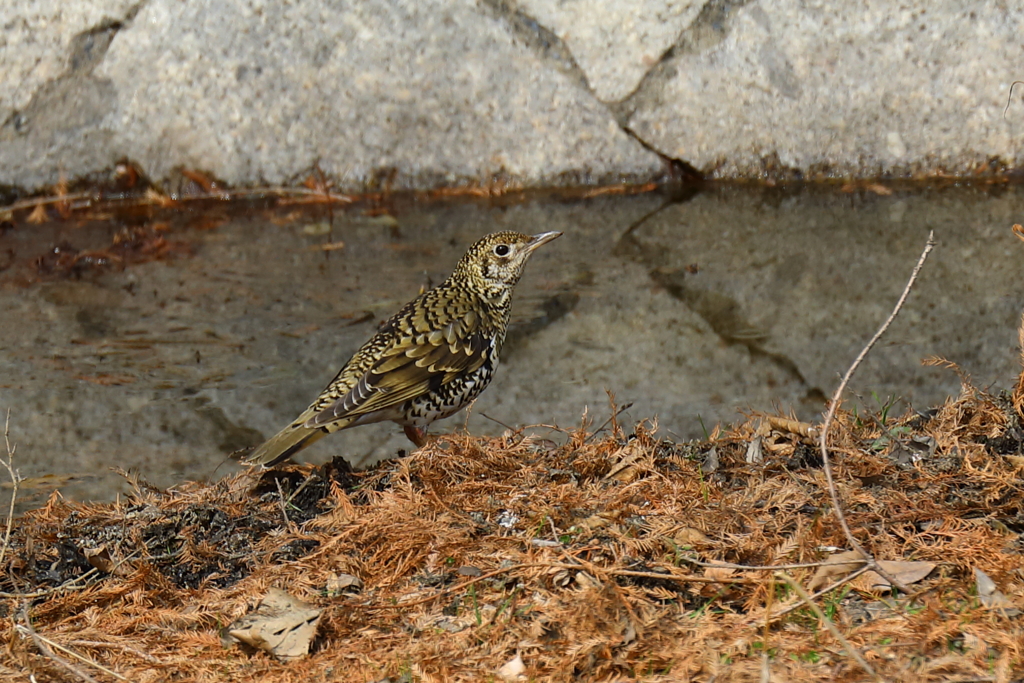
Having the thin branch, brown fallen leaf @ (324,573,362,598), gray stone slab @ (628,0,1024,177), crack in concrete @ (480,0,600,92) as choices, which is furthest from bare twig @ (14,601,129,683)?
gray stone slab @ (628,0,1024,177)

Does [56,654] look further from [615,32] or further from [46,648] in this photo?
[615,32]

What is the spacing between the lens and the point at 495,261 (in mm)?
5148

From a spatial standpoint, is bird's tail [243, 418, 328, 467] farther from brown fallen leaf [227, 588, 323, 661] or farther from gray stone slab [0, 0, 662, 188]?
gray stone slab [0, 0, 662, 188]

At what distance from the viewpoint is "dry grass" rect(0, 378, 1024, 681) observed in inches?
113

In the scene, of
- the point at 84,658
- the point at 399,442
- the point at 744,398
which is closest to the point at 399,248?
the point at 399,442

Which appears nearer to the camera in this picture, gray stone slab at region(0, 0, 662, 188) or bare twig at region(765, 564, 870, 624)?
bare twig at region(765, 564, 870, 624)

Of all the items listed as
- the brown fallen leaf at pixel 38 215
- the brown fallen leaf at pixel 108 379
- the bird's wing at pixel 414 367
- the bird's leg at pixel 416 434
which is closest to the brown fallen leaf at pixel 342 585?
the bird's wing at pixel 414 367

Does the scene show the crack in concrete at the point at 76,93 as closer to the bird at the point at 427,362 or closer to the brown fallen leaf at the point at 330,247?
the brown fallen leaf at the point at 330,247

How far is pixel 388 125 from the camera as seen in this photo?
8148mm

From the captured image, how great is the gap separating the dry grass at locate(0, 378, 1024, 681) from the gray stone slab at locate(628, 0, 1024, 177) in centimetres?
424

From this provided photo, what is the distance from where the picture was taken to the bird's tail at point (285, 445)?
13.3ft

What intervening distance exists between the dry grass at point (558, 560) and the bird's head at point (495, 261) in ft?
3.70

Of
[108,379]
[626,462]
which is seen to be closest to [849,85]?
[626,462]

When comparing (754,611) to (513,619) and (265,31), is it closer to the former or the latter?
(513,619)
